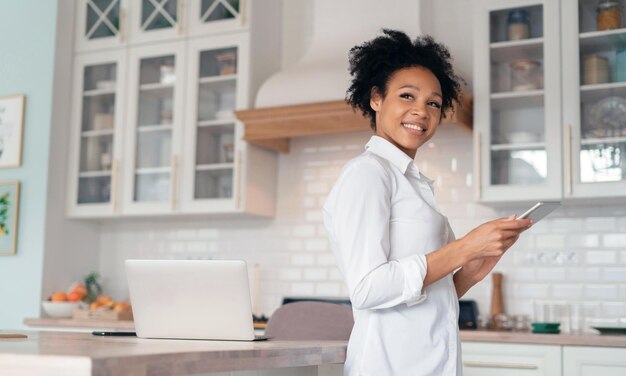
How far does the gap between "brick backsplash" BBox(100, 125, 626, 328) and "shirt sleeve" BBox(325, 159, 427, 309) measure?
2.52 meters

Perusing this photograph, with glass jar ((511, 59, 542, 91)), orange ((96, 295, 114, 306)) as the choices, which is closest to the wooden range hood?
glass jar ((511, 59, 542, 91))

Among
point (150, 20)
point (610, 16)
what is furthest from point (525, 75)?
point (150, 20)

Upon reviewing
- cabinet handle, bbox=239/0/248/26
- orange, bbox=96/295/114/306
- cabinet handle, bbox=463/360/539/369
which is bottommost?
cabinet handle, bbox=463/360/539/369

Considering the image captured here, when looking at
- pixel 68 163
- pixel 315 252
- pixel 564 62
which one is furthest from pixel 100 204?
pixel 564 62

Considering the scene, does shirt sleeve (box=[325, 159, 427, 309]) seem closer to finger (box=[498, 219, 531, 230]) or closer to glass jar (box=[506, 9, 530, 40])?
finger (box=[498, 219, 531, 230])

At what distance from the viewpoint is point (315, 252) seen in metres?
4.80

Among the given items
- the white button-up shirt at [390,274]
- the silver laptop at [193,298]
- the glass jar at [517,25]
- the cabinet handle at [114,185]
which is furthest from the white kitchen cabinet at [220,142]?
the white button-up shirt at [390,274]

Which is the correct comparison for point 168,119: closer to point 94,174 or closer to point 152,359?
point 94,174

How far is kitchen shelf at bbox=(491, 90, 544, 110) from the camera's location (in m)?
4.09

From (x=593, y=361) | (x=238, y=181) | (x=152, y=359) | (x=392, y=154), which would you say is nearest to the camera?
(x=152, y=359)

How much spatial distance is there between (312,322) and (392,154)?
33.1 inches

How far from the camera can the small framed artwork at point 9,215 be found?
517cm

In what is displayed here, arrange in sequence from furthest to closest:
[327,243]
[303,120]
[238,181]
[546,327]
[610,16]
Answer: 1. [327,243]
2. [238,181]
3. [303,120]
4. [610,16]
5. [546,327]

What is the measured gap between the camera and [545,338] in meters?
3.65
